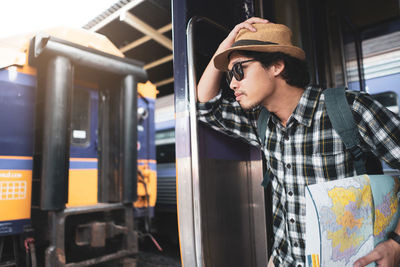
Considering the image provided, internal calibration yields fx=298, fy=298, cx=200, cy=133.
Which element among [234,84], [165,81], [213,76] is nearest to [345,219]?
[234,84]

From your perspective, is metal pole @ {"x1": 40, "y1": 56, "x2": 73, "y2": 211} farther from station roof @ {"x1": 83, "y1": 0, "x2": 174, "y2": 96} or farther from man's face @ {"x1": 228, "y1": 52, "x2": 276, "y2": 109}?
man's face @ {"x1": 228, "y1": 52, "x2": 276, "y2": 109}

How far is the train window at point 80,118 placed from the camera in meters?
3.44

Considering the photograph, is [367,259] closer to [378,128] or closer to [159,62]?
[378,128]

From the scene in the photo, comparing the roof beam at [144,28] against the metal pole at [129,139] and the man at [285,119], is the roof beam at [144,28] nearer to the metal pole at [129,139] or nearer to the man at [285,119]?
the metal pole at [129,139]

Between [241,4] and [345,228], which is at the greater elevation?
[241,4]

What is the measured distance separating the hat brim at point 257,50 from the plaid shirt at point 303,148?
15 cm

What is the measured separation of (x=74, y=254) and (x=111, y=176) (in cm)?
87

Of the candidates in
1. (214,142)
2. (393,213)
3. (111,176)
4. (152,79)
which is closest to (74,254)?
(111,176)

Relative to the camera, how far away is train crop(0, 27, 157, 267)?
8.98ft

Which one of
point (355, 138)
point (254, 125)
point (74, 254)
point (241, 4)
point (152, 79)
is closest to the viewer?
point (355, 138)

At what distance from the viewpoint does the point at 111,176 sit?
337cm

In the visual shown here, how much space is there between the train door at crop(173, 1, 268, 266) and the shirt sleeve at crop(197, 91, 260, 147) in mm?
55

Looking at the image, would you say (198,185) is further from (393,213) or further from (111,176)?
(111,176)

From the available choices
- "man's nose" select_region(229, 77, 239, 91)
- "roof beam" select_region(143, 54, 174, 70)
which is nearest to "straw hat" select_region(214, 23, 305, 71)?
"man's nose" select_region(229, 77, 239, 91)
